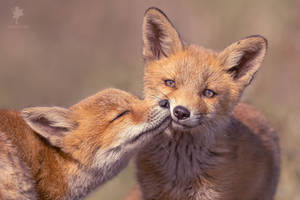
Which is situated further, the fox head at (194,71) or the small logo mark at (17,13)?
the small logo mark at (17,13)

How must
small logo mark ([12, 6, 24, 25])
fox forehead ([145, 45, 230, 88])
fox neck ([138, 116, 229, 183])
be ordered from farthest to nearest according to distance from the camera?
small logo mark ([12, 6, 24, 25])
fox neck ([138, 116, 229, 183])
fox forehead ([145, 45, 230, 88])

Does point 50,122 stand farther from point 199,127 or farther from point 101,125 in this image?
point 199,127

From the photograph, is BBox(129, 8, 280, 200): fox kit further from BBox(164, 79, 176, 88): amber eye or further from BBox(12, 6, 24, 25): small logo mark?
BBox(12, 6, 24, 25): small logo mark

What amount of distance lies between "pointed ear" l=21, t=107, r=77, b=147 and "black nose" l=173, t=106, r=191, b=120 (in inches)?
45.9

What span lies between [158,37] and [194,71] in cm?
79

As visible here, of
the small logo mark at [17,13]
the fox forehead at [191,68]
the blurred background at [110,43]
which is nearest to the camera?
the fox forehead at [191,68]

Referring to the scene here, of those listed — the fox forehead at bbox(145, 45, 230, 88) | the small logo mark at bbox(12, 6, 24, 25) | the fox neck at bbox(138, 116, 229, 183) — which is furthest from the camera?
the small logo mark at bbox(12, 6, 24, 25)

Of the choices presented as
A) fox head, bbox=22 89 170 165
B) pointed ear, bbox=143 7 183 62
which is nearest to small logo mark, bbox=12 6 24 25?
pointed ear, bbox=143 7 183 62

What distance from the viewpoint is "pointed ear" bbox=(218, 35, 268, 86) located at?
5.55 metres

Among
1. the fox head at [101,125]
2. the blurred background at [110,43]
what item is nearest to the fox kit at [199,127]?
the fox head at [101,125]

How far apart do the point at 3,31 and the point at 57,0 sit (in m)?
1.48

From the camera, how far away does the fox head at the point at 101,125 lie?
16.4 ft

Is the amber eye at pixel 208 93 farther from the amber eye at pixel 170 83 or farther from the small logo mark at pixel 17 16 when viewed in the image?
the small logo mark at pixel 17 16

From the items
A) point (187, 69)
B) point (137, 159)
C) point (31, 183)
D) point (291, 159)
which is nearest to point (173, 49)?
point (187, 69)
